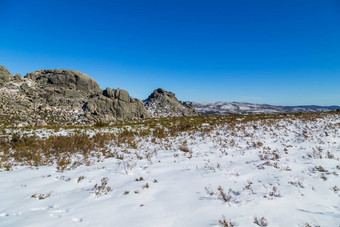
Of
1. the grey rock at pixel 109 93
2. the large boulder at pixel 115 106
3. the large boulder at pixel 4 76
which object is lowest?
the large boulder at pixel 115 106

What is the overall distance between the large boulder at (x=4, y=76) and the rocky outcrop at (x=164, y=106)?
38715 mm

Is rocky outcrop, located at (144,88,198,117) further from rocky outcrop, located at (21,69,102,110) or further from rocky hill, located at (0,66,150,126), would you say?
rocky outcrop, located at (21,69,102,110)

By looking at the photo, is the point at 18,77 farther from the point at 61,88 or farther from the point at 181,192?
the point at 181,192

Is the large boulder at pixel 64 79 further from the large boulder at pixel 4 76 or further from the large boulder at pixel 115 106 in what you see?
the large boulder at pixel 115 106

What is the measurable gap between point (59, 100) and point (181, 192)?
41.8 meters

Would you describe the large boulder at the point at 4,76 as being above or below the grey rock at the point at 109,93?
above

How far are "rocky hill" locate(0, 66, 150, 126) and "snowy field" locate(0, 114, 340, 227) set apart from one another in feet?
77.2

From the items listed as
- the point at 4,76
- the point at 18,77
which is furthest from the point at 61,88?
the point at 4,76

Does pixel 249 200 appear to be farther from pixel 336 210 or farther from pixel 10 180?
pixel 10 180

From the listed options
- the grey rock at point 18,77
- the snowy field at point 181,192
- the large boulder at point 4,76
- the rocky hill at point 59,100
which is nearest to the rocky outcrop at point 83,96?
the rocky hill at point 59,100

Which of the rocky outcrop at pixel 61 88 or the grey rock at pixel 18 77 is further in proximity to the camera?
the grey rock at pixel 18 77

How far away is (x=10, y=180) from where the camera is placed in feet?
18.1

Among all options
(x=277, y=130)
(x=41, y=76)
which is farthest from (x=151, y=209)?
(x=41, y=76)

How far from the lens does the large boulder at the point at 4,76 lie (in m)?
33.5
